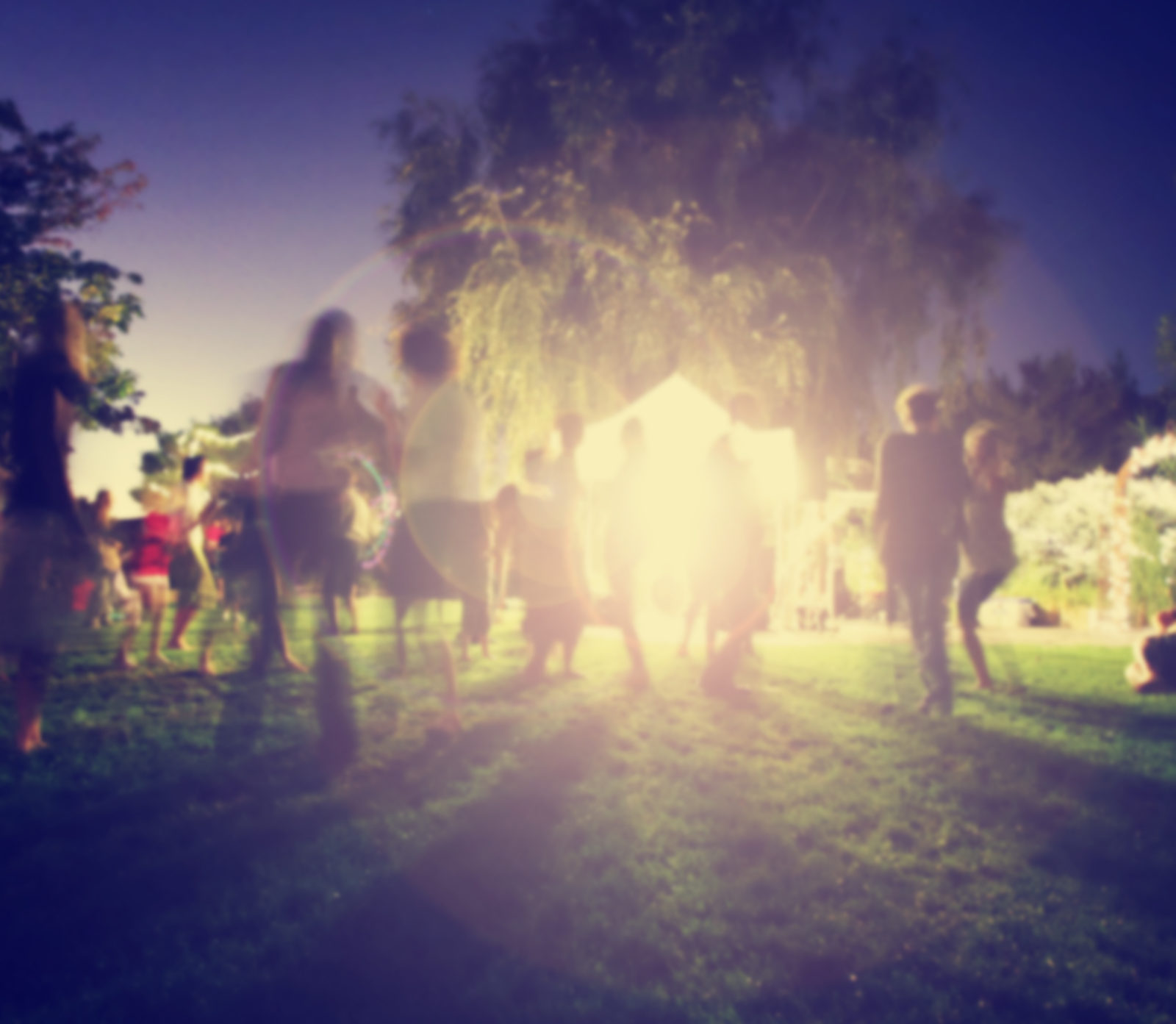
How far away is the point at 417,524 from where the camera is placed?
12.4ft

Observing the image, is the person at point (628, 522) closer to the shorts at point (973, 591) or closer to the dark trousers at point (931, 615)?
the dark trousers at point (931, 615)

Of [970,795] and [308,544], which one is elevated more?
[308,544]

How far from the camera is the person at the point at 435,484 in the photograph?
3.78m

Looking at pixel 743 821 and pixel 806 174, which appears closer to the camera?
pixel 743 821

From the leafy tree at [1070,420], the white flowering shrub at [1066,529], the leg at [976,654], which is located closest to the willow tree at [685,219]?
the white flowering shrub at [1066,529]

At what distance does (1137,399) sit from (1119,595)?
28.7 m

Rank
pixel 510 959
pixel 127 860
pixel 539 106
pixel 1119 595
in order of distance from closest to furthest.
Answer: pixel 510 959, pixel 127 860, pixel 1119 595, pixel 539 106

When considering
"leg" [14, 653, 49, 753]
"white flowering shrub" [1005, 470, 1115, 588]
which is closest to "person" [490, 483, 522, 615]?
"leg" [14, 653, 49, 753]

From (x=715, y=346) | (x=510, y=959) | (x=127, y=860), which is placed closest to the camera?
(x=510, y=959)

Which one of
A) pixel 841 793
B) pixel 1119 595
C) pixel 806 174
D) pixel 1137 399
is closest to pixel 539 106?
pixel 806 174

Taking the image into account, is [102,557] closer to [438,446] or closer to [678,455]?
[438,446]

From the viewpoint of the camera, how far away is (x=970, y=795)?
309 centimetres

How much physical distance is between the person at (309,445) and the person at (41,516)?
2.70 ft

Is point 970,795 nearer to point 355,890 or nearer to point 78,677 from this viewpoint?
point 355,890
